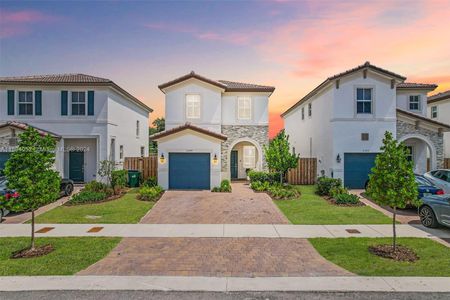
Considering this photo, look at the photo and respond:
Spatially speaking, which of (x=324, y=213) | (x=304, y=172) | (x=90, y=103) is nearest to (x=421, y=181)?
(x=324, y=213)

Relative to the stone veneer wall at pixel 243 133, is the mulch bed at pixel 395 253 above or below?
below

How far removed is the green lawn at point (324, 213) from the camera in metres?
12.1

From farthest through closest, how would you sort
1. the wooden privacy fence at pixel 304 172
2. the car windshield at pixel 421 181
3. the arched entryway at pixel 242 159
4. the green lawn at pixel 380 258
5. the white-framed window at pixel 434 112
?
the white-framed window at pixel 434 112
the arched entryway at pixel 242 159
the wooden privacy fence at pixel 304 172
the car windshield at pixel 421 181
the green lawn at pixel 380 258

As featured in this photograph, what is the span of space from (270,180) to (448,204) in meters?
11.3

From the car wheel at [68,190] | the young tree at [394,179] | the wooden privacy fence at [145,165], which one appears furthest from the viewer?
the wooden privacy fence at [145,165]

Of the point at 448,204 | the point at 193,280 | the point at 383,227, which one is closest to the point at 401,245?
the point at 383,227

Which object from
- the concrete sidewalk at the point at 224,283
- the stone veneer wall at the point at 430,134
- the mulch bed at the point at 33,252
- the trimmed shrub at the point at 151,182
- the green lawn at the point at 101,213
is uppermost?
the stone veneer wall at the point at 430,134

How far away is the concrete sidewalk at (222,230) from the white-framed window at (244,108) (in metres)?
12.9

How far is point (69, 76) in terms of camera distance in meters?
21.4

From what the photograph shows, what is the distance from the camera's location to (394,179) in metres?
8.36

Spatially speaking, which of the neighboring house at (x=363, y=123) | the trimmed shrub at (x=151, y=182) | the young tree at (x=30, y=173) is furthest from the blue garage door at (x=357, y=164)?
the young tree at (x=30, y=173)

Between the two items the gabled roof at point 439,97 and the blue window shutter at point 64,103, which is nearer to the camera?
the blue window shutter at point 64,103

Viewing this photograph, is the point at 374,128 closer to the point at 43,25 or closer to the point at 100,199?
the point at 100,199

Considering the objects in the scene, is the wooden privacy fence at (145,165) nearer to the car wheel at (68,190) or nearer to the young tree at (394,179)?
the car wheel at (68,190)
